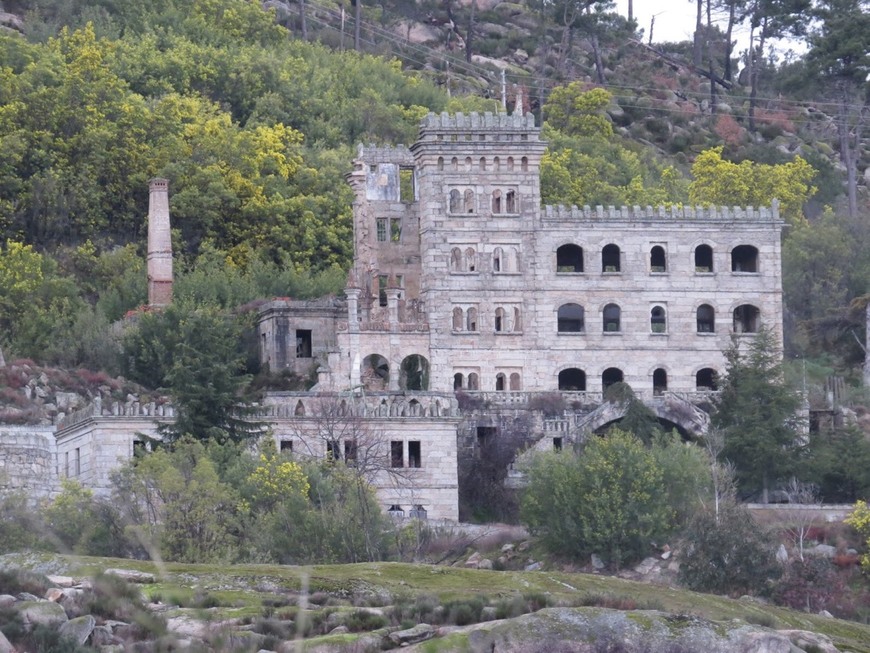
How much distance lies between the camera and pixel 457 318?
94.6m

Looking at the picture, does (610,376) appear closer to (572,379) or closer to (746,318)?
(572,379)

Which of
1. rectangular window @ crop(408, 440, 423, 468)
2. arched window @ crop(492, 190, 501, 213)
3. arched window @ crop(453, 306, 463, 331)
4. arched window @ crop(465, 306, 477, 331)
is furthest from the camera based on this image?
arched window @ crop(492, 190, 501, 213)

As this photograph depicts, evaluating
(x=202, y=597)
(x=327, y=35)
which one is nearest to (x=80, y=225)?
(x=327, y=35)

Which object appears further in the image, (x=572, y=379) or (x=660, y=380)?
(x=660, y=380)

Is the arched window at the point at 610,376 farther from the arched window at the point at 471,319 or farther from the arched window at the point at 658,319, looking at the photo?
the arched window at the point at 471,319

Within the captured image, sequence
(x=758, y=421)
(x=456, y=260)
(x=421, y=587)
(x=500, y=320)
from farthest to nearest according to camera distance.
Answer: (x=456, y=260), (x=500, y=320), (x=758, y=421), (x=421, y=587)

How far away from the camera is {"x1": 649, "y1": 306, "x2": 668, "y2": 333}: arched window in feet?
315

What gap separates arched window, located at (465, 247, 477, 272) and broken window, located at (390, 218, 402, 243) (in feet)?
12.1

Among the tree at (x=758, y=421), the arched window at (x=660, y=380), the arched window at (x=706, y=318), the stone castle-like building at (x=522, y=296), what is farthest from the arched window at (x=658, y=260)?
the tree at (x=758, y=421)

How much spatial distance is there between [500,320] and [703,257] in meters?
8.04

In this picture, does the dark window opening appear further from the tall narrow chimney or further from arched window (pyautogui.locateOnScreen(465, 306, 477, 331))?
the tall narrow chimney

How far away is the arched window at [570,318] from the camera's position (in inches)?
3762

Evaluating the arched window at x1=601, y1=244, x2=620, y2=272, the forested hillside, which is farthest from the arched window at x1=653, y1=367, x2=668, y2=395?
the forested hillside

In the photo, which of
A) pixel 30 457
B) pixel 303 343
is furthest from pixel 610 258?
pixel 30 457
